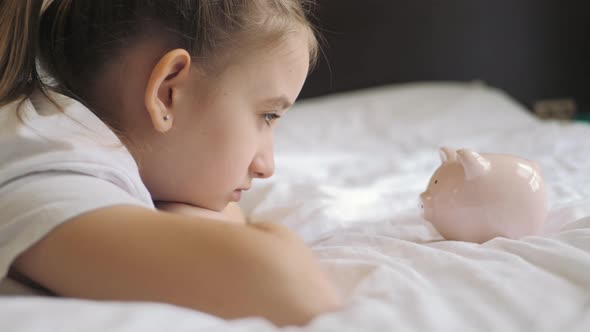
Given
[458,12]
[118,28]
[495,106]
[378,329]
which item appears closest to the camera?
[378,329]

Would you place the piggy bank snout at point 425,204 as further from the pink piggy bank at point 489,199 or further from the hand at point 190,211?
the hand at point 190,211

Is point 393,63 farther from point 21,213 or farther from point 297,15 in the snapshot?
point 21,213

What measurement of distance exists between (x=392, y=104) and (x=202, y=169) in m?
1.40

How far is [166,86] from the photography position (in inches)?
27.2

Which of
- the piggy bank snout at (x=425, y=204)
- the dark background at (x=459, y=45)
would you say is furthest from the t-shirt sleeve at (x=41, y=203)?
the dark background at (x=459, y=45)

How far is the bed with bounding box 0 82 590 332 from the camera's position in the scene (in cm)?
47

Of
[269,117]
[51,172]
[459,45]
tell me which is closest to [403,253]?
[269,117]

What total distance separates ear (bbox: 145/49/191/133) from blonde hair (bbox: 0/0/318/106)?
3 centimetres

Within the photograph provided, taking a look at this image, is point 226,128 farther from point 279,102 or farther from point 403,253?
point 403,253

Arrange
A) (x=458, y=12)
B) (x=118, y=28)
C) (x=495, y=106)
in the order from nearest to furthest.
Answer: (x=118, y=28), (x=495, y=106), (x=458, y=12)

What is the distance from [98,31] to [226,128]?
19 cm

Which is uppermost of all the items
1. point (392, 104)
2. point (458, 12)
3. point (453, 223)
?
point (453, 223)

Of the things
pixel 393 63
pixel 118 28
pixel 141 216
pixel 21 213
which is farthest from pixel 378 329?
pixel 393 63

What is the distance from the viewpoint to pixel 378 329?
1.57ft
